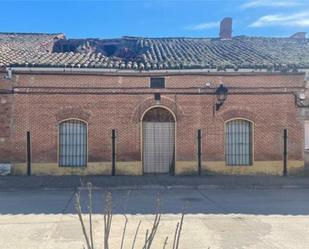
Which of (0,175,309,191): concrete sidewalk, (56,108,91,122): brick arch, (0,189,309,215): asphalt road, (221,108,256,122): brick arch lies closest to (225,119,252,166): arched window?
(221,108,256,122): brick arch

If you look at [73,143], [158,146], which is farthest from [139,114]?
[73,143]

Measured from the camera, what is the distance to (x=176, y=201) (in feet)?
37.9

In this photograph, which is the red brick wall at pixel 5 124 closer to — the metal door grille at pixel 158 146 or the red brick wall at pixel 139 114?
the red brick wall at pixel 139 114

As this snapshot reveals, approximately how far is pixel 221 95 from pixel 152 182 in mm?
4647

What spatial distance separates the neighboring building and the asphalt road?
312 centimetres

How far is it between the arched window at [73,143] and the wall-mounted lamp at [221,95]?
5442 millimetres

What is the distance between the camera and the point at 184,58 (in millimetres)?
17828

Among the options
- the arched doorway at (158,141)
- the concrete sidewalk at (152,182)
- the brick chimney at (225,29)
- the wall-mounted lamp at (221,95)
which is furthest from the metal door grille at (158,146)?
the brick chimney at (225,29)

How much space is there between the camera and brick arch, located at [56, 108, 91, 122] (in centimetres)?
1636

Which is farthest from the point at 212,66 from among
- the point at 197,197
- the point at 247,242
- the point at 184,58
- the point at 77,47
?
the point at 247,242

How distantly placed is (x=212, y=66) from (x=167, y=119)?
2804 millimetres

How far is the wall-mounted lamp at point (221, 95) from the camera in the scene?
16.5 metres

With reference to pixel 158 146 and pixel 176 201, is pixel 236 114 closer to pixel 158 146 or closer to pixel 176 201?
pixel 158 146

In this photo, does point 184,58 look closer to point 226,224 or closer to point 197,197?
point 197,197
